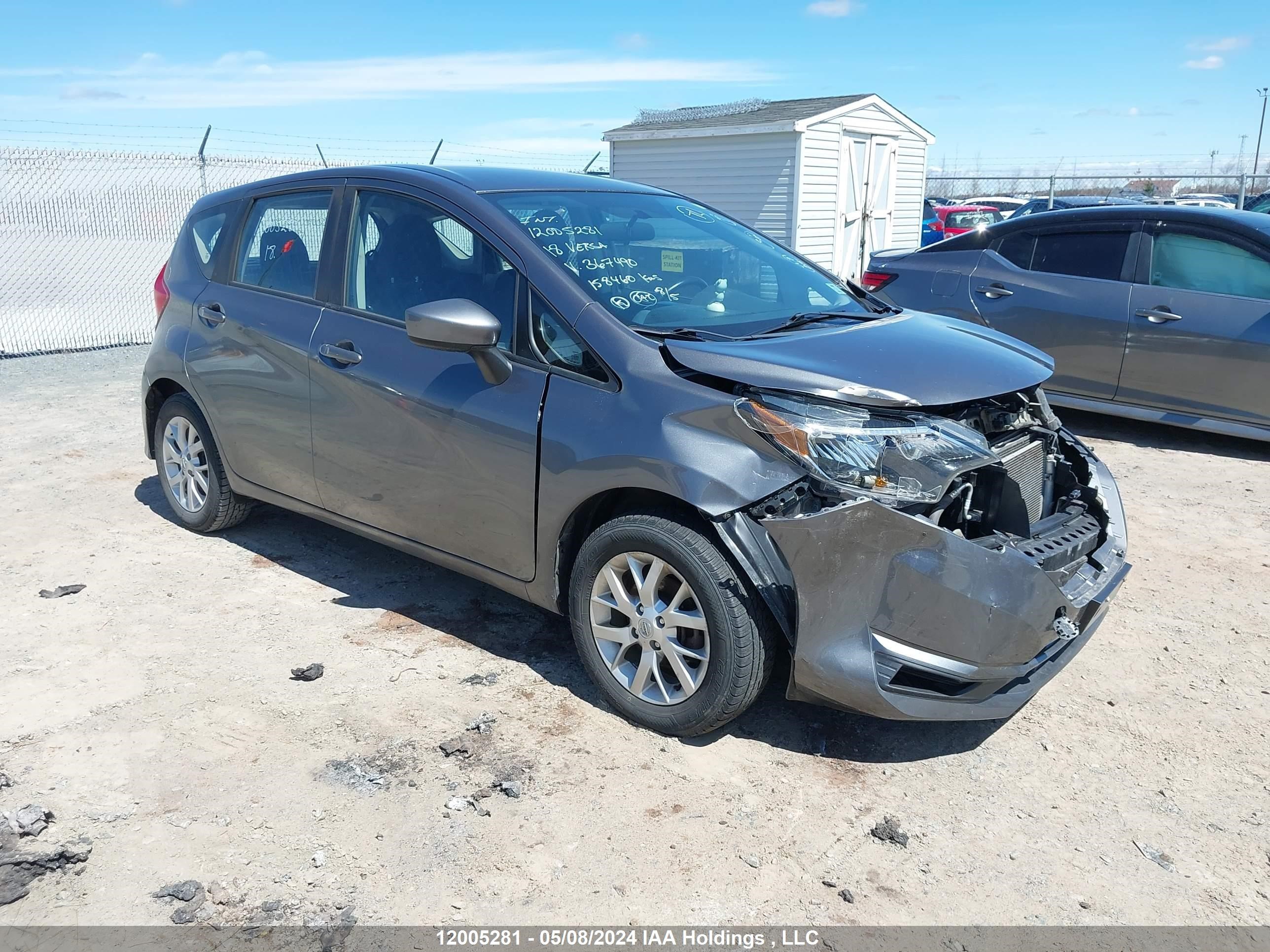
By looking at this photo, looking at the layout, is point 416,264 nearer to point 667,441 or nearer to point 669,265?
point 669,265

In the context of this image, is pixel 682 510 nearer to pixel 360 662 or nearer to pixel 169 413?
pixel 360 662

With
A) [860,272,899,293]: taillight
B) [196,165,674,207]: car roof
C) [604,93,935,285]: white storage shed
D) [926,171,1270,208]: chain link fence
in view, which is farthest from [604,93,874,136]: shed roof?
[196,165,674,207]: car roof

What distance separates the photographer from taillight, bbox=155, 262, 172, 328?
5395 mm

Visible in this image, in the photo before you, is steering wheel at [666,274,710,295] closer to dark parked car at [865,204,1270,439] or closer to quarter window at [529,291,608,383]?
quarter window at [529,291,608,383]

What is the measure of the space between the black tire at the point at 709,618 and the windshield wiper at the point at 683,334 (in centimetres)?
63

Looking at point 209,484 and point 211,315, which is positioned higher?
point 211,315

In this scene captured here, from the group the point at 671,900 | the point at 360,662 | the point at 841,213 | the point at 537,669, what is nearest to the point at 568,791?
the point at 671,900

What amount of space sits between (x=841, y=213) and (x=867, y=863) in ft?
50.8

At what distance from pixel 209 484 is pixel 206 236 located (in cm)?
127

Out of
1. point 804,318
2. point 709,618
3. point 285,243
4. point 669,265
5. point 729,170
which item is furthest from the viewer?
point 729,170

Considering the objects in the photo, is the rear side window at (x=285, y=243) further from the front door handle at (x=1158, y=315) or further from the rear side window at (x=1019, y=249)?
the front door handle at (x=1158, y=315)

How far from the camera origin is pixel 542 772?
336cm

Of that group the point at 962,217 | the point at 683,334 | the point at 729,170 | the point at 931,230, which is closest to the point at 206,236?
the point at 683,334

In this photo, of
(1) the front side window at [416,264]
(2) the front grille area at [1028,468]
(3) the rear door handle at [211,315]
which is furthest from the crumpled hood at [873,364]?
(3) the rear door handle at [211,315]
